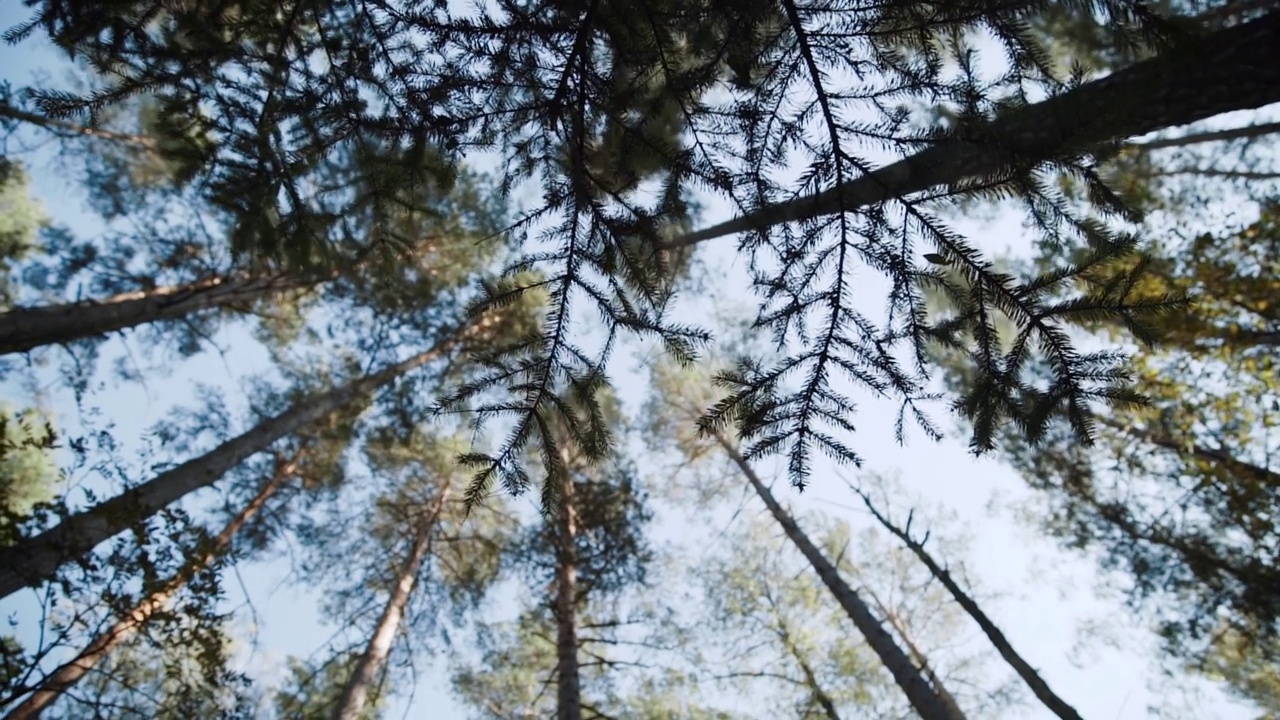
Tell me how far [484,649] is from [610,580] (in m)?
2.82

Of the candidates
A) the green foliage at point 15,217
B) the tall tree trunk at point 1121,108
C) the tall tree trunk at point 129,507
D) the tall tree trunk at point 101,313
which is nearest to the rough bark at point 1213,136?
the tall tree trunk at point 1121,108

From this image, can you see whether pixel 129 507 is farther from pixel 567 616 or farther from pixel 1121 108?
pixel 1121 108

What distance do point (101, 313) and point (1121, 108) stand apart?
7.83 meters

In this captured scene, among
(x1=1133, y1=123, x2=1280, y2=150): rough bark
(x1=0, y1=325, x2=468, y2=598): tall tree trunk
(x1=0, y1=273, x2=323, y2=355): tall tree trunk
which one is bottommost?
(x1=0, y1=325, x2=468, y2=598): tall tree trunk

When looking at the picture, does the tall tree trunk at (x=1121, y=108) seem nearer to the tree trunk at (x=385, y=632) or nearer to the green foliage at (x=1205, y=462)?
the green foliage at (x=1205, y=462)

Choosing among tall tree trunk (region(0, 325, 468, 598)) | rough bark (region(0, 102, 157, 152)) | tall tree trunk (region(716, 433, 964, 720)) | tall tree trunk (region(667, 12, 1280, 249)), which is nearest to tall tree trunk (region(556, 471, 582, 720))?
tall tree trunk (region(716, 433, 964, 720))

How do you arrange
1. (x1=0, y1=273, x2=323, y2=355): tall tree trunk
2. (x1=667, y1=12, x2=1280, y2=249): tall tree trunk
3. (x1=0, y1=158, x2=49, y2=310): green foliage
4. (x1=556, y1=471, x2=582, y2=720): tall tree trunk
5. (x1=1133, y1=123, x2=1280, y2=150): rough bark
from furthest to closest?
(x1=0, y1=158, x2=49, y2=310): green foliage < (x1=1133, y1=123, x2=1280, y2=150): rough bark < (x1=556, y1=471, x2=582, y2=720): tall tree trunk < (x1=0, y1=273, x2=323, y2=355): tall tree trunk < (x1=667, y1=12, x2=1280, y2=249): tall tree trunk

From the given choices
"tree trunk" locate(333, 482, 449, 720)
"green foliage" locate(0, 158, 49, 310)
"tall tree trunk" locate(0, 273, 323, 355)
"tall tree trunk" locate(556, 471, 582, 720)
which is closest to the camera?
"tall tree trunk" locate(0, 273, 323, 355)

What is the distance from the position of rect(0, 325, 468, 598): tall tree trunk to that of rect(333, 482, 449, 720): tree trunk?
2477mm

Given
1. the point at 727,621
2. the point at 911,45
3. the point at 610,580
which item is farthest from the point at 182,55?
the point at 727,621

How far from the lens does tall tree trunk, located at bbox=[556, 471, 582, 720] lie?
19.7ft

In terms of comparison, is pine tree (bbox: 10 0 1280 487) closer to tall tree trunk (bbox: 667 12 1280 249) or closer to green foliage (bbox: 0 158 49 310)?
tall tree trunk (bbox: 667 12 1280 249)

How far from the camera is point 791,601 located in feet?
36.5

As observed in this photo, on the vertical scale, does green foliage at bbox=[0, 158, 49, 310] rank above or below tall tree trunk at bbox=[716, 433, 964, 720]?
above
